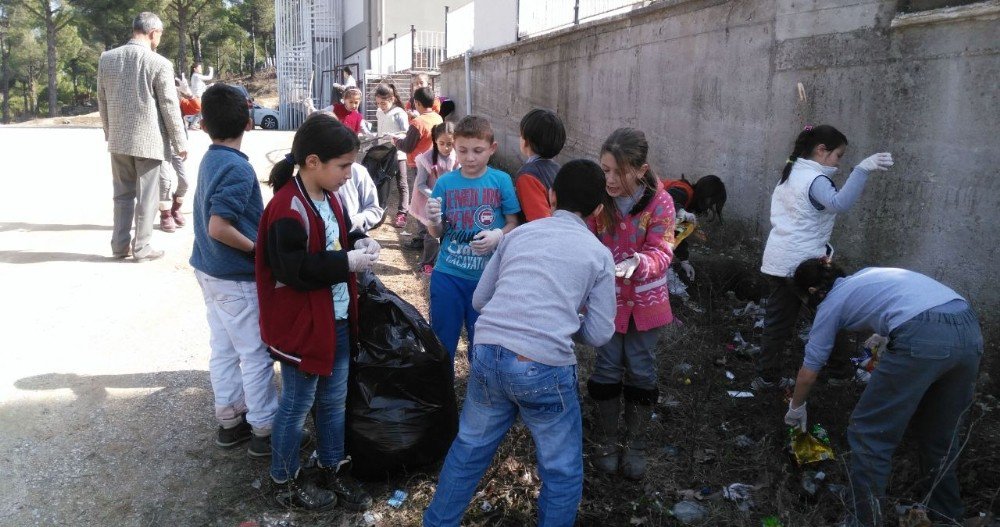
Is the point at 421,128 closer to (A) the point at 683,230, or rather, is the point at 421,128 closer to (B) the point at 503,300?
(A) the point at 683,230

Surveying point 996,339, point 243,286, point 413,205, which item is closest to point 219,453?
point 243,286

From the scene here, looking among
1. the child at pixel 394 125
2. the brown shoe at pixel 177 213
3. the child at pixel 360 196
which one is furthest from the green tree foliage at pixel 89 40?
the child at pixel 360 196

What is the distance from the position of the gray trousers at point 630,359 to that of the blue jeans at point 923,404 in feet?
2.74

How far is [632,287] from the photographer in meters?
2.94

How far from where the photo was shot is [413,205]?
405 centimetres

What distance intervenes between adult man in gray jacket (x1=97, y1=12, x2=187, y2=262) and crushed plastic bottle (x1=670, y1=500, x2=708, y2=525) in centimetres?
477

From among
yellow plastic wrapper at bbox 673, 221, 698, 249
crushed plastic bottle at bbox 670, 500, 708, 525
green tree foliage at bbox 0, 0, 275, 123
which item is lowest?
crushed plastic bottle at bbox 670, 500, 708, 525

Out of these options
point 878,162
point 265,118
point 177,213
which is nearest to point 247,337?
point 878,162

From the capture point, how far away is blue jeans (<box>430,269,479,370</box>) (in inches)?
126

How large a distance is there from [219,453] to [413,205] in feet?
5.65

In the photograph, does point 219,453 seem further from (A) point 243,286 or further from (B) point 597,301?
(B) point 597,301

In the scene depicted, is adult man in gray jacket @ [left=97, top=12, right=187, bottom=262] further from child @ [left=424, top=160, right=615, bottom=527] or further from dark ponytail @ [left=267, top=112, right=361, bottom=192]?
child @ [left=424, top=160, right=615, bottom=527]

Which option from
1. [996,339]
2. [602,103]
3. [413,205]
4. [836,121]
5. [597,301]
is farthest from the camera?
[602,103]

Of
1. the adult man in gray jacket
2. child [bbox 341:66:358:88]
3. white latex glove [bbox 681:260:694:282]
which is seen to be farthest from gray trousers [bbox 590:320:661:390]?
child [bbox 341:66:358:88]
